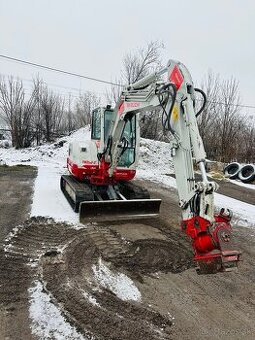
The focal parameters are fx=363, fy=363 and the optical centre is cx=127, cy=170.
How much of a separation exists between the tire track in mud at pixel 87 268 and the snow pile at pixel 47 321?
8cm

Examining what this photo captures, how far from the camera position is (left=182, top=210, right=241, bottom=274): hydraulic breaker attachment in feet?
13.0

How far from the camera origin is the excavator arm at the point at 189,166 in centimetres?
406

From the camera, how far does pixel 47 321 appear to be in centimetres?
369

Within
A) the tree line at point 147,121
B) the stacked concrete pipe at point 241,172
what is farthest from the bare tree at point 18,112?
the stacked concrete pipe at point 241,172

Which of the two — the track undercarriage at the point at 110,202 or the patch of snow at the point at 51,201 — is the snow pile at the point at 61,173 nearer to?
the patch of snow at the point at 51,201

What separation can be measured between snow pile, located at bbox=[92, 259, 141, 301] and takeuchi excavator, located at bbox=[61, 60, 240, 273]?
2.93 feet

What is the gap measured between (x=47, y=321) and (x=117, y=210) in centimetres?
379

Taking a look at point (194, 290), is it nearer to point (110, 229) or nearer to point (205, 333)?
point (205, 333)

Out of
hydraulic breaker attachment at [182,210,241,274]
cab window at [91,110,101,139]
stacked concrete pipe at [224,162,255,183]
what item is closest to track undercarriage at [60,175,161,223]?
cab window at [91,110,101,139]

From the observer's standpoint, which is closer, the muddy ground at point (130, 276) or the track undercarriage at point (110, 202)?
the muddy ground at point (130, 276)

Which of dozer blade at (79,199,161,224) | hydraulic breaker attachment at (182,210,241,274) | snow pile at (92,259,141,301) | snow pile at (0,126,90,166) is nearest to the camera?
hydraulic breaker attachment at (182,210,241,274)

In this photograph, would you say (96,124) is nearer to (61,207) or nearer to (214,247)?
(61,207)

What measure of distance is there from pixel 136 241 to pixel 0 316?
9.38 feet

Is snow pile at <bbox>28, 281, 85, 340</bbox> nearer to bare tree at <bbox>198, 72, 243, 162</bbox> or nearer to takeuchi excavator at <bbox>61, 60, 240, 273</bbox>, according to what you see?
takeuchi excavator at <bbox>61, 60, 240, 273</bbox>
